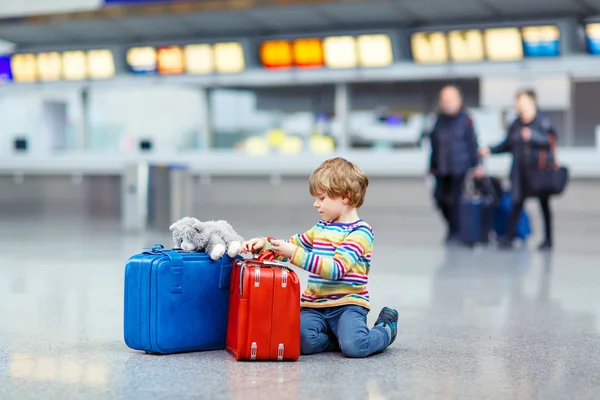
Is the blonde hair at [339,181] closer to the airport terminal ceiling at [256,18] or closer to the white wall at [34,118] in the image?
the airport terminal ceiling at [256,18]

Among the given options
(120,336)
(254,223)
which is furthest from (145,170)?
(120,336)

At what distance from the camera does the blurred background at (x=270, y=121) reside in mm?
7617

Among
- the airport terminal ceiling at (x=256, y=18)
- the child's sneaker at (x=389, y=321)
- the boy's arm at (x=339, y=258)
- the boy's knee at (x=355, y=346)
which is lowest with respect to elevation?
the boy's knee at (x=355, y=346)

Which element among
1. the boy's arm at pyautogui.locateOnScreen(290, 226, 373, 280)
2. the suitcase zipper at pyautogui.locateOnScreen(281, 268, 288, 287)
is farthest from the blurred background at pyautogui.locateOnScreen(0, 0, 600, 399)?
the suitcase zipper at pyautogui.locateOnScreen(281, 268, 288, 287)

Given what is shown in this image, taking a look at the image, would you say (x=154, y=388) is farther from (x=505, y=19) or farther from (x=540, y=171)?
(x=505, y=19)

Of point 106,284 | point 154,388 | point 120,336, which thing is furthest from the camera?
point 106,284

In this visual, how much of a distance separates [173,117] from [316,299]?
473 inches

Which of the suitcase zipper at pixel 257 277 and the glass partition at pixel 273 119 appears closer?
the suitcase zipper at pixel 257 277

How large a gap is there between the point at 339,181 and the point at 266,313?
61 centimetres

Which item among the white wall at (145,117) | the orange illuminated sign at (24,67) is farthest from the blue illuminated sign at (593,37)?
the orange illuminated sign at (24,67)

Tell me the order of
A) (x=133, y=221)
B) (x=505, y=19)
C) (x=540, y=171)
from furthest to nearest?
(x=505, y=19) → (x=133, y=221) → (x=540, y=171)

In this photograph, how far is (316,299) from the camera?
148 inches

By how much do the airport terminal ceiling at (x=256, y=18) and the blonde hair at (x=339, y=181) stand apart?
28.7ft

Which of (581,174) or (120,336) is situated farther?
(581,174)
